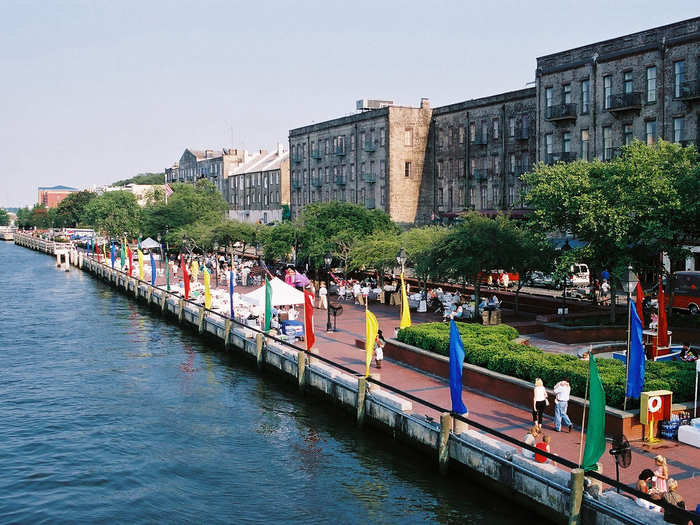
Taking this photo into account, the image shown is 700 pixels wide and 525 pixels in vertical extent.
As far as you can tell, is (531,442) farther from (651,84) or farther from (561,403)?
(651,84)

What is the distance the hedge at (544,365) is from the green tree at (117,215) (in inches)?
3494

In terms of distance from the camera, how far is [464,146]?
71.4m

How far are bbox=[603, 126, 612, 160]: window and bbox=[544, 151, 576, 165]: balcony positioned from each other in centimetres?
279

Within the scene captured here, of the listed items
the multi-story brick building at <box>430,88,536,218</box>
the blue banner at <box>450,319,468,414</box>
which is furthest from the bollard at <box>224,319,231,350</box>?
the multi-story brick building at <box>430,88,536,218</box>

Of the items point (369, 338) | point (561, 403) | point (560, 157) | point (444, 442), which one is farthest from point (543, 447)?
point (560, 157)

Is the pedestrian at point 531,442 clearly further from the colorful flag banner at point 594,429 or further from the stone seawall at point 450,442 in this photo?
the colorful flag banner at point 594,429

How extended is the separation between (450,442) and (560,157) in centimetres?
4036

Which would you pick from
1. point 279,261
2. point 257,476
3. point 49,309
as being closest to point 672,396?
point 257,476

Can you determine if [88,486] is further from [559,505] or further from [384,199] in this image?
[384,199]

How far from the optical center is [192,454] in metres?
22.9

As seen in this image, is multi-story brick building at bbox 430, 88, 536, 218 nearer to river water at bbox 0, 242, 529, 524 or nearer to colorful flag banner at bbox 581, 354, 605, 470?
river water at bbox 0, 242, 529, 524

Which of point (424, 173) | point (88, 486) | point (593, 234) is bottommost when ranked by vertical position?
point (88, 486)

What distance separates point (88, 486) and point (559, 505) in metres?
12.7

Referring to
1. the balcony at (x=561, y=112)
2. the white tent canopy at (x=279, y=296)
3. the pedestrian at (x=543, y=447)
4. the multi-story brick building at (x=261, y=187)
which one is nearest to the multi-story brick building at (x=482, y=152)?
the balcony at (x=561, y=112)
